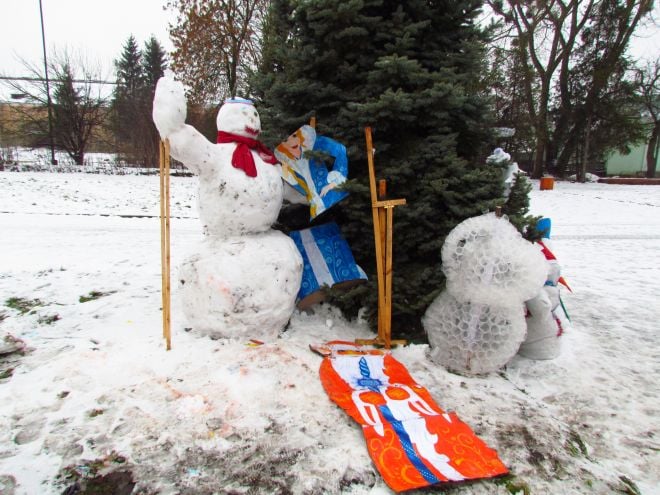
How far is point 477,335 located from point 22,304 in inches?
149

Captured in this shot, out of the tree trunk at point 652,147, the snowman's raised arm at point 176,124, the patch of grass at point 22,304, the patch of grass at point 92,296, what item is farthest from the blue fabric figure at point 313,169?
the tree trunk at point 652,147

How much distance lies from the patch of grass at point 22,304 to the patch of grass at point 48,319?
29cm

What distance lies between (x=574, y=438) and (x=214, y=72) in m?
17.3

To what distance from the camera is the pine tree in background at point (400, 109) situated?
2.75 meters

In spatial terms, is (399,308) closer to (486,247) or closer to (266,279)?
(486,247)

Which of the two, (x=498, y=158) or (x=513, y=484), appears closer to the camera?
(x=513, y=484)

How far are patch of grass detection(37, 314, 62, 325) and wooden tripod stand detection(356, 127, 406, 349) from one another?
7.86 ft

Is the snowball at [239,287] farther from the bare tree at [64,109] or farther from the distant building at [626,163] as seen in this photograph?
the distant building at [626,163]

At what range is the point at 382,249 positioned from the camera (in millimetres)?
2869

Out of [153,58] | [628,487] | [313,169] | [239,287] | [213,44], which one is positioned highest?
[153,58]

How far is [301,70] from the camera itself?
3.13 metres

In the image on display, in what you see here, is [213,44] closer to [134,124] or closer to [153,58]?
[134,124]

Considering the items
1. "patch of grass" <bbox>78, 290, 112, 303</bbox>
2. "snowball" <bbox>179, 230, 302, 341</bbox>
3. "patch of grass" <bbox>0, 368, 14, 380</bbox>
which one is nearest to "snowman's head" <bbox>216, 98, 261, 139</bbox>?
"snowball" <bbox>179, 230, 302, 341</bbox>

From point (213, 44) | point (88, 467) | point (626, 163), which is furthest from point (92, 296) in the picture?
point (626, 163)
